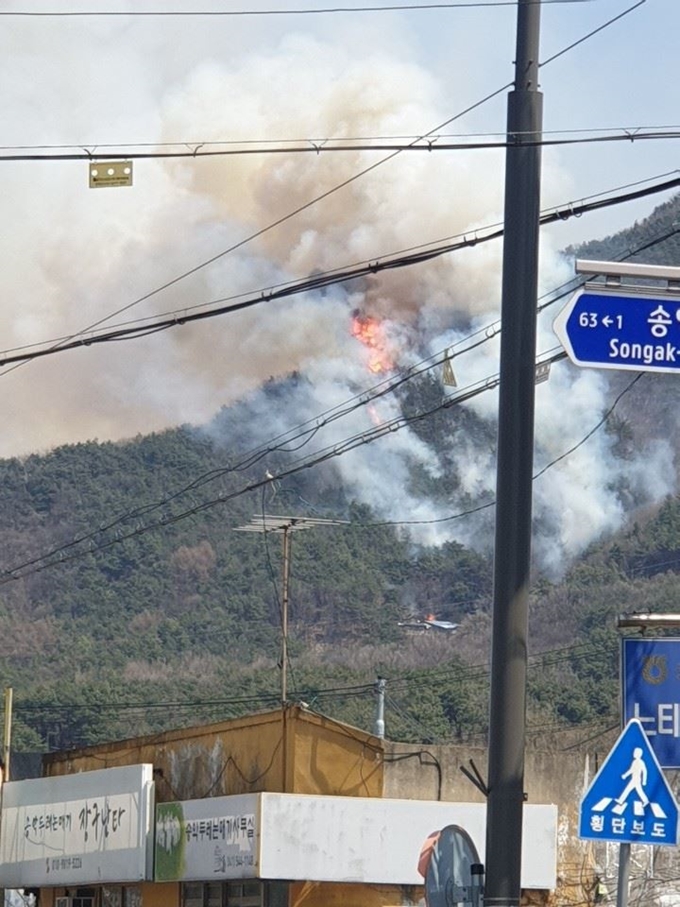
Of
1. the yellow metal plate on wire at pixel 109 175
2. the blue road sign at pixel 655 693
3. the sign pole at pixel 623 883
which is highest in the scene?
the yellow metal plate on wire at pixel 109 175

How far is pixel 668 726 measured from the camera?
1017 cm

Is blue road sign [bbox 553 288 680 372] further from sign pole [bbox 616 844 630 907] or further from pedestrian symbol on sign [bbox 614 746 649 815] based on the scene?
sign pole [bbox 616 844 630 907]

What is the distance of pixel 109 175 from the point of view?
1399 cm

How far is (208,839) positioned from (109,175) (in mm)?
11175

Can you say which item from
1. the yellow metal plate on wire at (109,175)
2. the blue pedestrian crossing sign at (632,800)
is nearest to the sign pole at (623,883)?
the blue pedestrian crossing sign at (632,800)

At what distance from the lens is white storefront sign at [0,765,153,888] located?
80.1 feet

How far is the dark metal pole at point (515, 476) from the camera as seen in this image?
11.1 m

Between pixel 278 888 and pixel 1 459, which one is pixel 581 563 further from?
pixel 278 888

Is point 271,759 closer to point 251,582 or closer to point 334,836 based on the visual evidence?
point 334,836

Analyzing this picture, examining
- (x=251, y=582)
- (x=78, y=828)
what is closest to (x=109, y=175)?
(x=78, y=828)

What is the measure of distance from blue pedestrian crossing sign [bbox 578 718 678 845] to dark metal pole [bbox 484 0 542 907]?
95cm

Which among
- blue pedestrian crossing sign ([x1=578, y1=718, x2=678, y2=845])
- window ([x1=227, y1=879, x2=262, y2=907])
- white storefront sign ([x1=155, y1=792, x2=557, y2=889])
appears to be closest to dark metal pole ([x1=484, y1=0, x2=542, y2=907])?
blue pedestrian crossing sign ([x1=578, y1=718, x2=678, y2=845])

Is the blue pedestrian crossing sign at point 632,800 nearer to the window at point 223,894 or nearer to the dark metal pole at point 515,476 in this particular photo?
the dark metal pole at point 515,476

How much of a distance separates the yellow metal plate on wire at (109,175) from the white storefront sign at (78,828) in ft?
41.3
